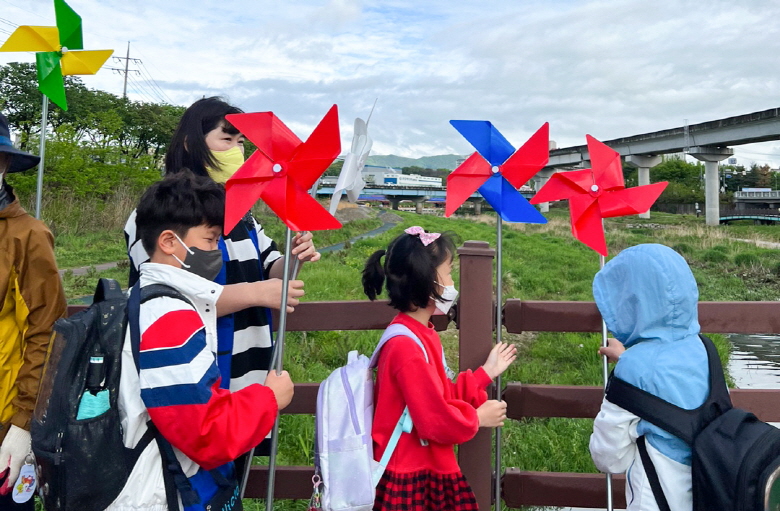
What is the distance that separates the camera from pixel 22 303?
7.27 feet

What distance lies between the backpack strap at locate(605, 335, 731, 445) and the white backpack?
717 mm

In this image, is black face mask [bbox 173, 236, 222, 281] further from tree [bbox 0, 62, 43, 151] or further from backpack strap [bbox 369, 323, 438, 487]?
tree [bbox 0, 62, 43, 151]

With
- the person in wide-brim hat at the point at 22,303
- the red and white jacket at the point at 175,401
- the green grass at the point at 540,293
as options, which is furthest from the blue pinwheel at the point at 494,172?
the green grass at the point at 540,293

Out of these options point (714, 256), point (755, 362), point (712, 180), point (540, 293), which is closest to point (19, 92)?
point (540, 293)

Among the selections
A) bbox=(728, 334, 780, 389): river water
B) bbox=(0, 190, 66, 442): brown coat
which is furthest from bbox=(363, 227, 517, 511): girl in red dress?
bbox=(728, 334, 780, 389): river water

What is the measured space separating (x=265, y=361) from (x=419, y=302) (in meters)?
0.64

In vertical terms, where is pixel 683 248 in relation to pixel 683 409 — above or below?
above

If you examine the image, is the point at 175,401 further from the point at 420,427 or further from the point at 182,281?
the point at 420,427

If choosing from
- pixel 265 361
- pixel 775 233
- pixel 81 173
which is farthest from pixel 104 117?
pixel 775 233

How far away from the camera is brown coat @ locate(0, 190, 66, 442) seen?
7.17 feet

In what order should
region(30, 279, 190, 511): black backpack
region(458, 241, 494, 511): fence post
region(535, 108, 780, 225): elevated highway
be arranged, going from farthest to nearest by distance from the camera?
region(535, 108, 780, 225): elevated highway, region(458, 241, 494, 511): fence post, region(30, 279, 190, 511): black backpack

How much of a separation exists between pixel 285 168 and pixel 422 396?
92cm

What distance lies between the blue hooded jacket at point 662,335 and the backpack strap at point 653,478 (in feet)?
0.15

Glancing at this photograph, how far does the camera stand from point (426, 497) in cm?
233
